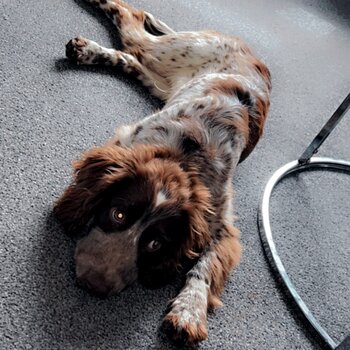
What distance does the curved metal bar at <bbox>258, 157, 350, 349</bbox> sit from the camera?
77.1 inches

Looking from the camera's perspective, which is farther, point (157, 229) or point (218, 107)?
point (218, 107)

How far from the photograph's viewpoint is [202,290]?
1811mm

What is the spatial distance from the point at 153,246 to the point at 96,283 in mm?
214

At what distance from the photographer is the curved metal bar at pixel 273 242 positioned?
1959 millimetres

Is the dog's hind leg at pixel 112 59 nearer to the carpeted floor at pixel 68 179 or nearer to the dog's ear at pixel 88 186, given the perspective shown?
the carpeted floor at pixel 68 179

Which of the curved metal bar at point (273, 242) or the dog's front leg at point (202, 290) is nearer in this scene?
the dog's front leg at point (202, 290)

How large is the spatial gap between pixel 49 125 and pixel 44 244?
1.97 ft

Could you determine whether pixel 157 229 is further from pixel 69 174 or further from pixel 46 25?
pixel 46 25

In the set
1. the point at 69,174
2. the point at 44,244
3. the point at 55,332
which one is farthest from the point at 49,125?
the point at 55,332

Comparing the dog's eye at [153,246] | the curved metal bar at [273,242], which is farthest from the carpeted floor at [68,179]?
the dog's eye at [153,246]

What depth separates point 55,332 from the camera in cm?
151

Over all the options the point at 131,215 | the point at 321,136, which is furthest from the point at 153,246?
the point at 321,136

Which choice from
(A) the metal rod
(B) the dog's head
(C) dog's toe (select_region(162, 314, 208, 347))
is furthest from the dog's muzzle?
(A) the metal rod

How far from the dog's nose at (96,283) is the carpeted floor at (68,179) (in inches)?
1.9
